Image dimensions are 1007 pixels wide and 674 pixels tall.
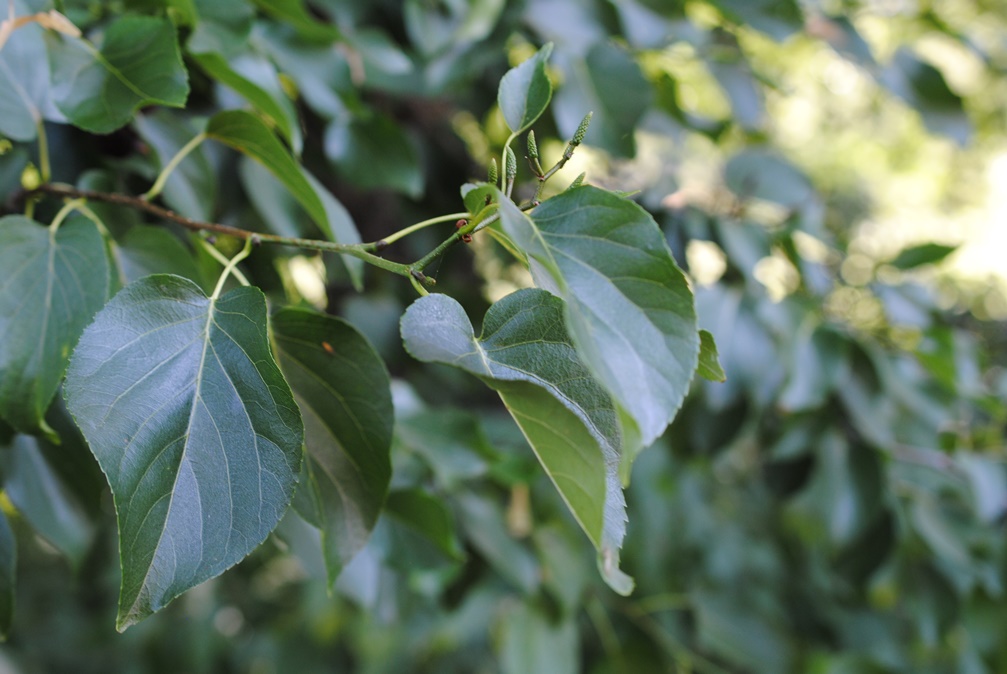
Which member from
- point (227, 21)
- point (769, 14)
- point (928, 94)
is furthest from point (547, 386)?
point (928, 94)

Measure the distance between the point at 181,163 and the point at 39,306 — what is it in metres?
0.17

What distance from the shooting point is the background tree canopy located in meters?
0.26

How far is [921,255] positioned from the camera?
0.79 metres

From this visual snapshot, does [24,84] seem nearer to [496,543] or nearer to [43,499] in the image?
[43,499]

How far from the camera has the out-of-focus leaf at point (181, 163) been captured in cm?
46

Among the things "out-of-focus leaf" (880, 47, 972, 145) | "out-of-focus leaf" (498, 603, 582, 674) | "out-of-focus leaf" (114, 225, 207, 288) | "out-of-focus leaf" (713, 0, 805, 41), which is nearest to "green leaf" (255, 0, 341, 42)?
"out-of-focus leaf" (114, 225, 207, 288)

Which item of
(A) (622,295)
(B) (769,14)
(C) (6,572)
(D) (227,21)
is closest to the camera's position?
(A) (622,295)

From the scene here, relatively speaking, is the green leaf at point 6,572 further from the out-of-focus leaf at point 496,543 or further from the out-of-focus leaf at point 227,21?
the out-of-focus leaf at point 496,543

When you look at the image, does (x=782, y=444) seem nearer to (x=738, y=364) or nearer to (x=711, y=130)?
(x=738, y=364)

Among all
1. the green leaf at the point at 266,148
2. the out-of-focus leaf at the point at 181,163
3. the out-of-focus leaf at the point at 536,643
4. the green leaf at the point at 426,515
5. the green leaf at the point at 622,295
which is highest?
the green leaf at the point at 622,295

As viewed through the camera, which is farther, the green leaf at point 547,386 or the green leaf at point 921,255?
the green leaf at point 921,255

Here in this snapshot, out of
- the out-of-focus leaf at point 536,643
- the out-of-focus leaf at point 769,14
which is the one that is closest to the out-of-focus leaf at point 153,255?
the out-of-focus leaf at point 536,643

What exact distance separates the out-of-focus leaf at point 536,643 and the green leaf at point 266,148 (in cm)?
51

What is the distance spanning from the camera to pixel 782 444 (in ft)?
2.75
